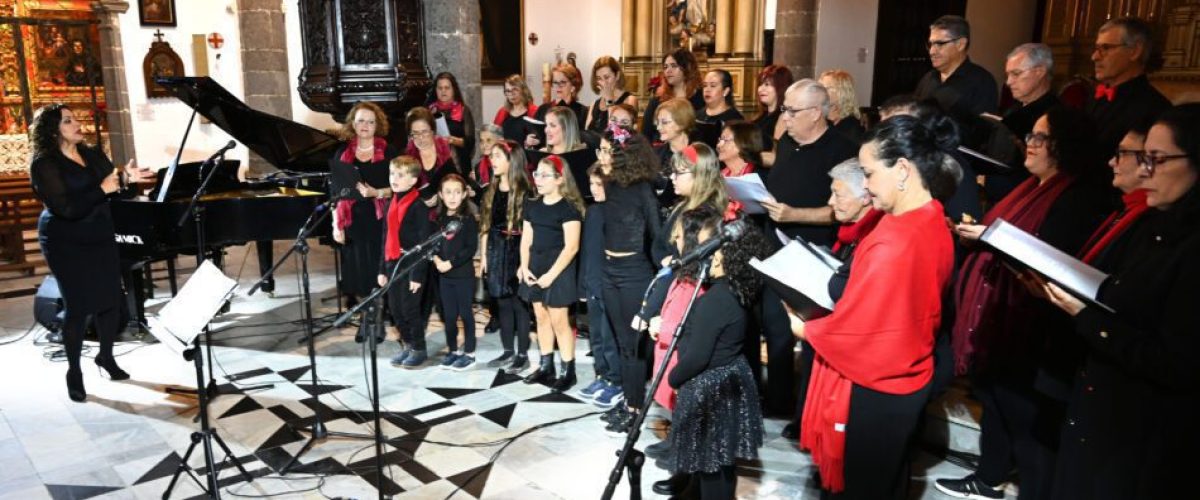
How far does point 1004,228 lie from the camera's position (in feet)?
7.12

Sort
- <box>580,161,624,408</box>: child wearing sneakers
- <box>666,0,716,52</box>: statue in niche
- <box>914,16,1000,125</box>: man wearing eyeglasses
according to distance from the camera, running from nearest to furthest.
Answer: <box>914,16,1000,125</box>: man wearing eyeglasses → <box>580,161,624,408</box>: child wearing sneakers → <box>666,0,716,52</box>: statue in niche

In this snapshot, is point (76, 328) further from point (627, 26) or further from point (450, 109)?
point (627, 26)

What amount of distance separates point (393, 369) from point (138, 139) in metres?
7.70

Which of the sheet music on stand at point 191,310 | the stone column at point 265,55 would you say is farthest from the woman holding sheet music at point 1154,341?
the stone column at point 265,55

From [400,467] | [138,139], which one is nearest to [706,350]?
[400,467]

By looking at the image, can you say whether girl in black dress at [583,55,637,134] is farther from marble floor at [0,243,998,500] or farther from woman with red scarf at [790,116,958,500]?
woman with red scarf at [790,116,958,500]

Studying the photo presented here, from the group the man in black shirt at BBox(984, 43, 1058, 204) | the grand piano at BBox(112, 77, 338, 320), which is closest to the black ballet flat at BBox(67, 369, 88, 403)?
the grand piano at BBox(112, 77, 338, 320)

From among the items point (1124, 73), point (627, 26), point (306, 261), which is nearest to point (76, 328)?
point (306, 261)

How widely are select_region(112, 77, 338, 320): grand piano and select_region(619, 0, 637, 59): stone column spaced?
8.71 metres

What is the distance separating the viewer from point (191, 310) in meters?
3.28

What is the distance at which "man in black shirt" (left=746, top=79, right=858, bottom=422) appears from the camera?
12.6 ft

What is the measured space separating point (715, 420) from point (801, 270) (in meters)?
0.72

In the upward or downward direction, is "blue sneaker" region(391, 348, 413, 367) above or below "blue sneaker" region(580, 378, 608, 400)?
below

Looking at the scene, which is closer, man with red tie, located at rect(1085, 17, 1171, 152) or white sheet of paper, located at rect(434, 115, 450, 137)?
man with red tie, located at rect(1085, 17, 1171, 152)
